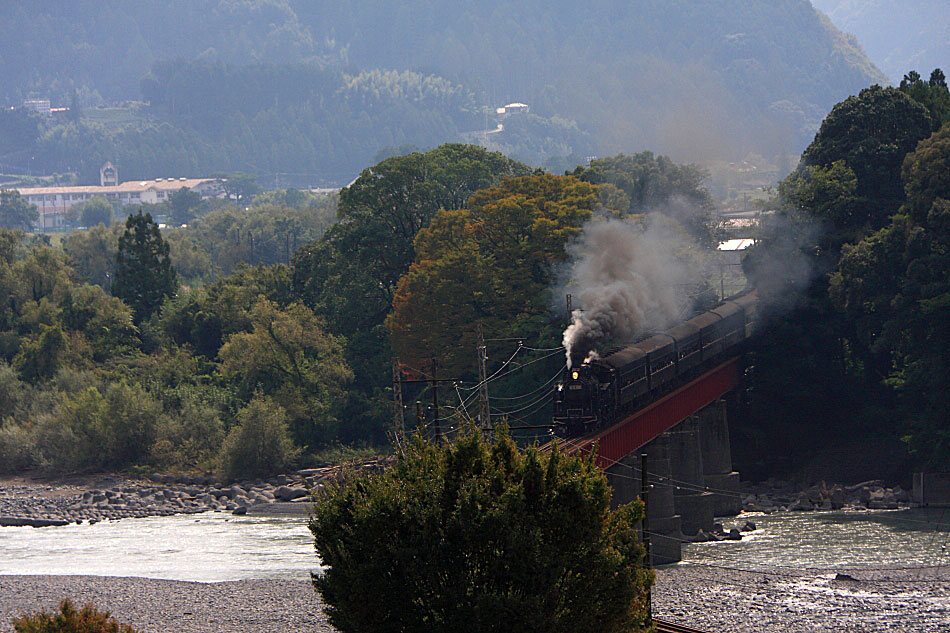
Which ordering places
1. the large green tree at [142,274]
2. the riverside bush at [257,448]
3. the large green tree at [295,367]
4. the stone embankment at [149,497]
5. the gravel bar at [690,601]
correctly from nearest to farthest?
the gravel bar at [690,601], the stone embankment at [149,497], the riverside bush at [257,448], the large green tree at [295,367], the large green tree at [142,274]

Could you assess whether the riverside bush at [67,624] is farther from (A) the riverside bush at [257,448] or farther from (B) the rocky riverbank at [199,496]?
(A) the riverside bush at [257,448]

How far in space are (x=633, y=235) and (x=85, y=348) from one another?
169ft

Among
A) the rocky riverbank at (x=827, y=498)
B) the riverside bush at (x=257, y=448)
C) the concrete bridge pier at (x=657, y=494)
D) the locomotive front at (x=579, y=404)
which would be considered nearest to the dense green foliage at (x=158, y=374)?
the riverside bush at (x=257, y=448)

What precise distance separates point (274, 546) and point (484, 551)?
40.3m

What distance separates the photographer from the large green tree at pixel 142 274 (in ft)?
→ 406

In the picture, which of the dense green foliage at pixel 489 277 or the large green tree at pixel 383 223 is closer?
the dense green foliage at pixel 489 277

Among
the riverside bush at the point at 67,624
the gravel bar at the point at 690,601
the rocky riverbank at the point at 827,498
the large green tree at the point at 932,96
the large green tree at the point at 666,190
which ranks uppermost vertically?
the large green tree at the point at 932,96

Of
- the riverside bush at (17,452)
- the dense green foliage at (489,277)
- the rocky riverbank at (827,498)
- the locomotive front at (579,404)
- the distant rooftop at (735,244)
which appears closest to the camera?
the locomotive front at (579,404)

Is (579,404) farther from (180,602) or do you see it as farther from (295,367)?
(295,367)

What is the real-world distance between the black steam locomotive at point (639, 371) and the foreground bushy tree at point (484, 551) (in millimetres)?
25398

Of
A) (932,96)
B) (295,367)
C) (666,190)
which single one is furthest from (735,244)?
(295,367)

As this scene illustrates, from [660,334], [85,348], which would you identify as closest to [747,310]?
[660,334]

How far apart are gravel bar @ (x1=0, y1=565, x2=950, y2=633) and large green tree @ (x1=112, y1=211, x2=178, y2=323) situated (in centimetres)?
6662

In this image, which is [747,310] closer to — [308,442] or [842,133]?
[842,133]
